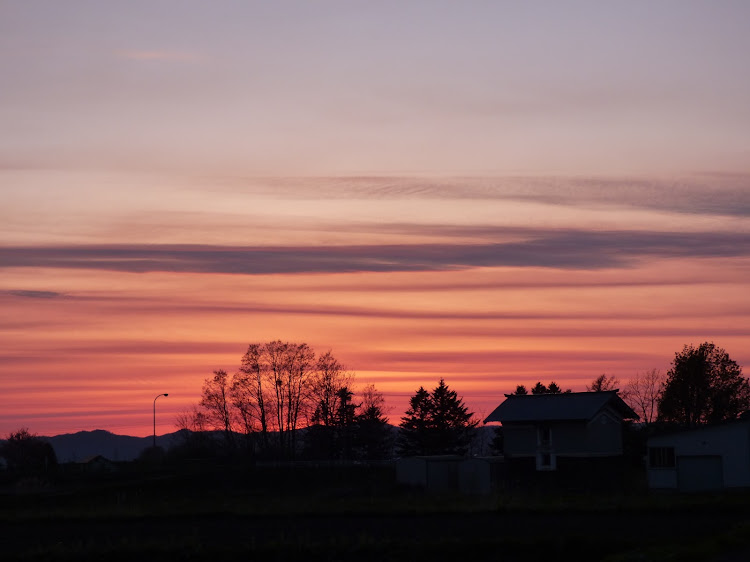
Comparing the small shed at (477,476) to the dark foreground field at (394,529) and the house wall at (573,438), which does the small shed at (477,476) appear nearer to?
the dark foreground field at (394,529)

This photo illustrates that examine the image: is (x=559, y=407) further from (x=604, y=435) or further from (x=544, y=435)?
(x=604, y=435)

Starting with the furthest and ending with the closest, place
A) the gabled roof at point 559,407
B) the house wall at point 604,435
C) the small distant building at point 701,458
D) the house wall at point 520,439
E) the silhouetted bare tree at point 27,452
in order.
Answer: the silhouetted bare tree at point 27,452 → the house wall at point 520,439 → the gabled roof at point 559,407 → the house wall at point 604,435 → the small distant building at point 701,458

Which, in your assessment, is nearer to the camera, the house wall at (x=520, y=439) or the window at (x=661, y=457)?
the window at (x=661, y=457)

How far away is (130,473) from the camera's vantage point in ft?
314

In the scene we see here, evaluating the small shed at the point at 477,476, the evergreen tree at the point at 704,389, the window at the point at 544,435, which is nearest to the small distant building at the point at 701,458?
the small shed at the point at 477,476

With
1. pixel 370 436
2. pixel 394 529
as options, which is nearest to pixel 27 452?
pixel 370 436

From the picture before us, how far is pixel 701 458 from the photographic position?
64375 mm

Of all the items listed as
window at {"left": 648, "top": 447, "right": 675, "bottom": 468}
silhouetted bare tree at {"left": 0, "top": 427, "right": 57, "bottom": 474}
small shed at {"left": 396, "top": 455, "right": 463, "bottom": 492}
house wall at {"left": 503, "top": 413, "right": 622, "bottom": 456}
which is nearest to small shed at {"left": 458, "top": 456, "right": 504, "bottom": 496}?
small shed at {"left": 396, "top": 455, "right": 463, "bottom": 492}

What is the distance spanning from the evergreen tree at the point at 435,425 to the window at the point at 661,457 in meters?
47.8

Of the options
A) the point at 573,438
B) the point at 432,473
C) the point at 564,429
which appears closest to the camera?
the point at 432,473

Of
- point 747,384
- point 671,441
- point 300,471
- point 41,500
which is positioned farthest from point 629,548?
point 747,384

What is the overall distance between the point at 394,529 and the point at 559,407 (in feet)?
129

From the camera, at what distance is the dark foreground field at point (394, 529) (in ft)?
100

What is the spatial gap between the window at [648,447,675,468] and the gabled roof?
352 inches
